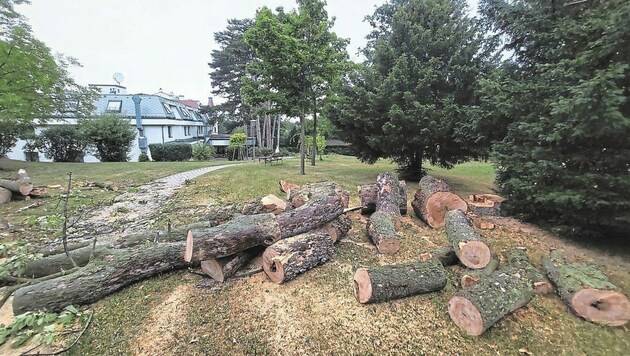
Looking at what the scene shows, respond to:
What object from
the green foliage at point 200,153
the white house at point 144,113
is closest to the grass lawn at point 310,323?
the green foliage at point 200,153

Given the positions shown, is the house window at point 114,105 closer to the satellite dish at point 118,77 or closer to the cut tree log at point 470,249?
the satellite dish at point 118,77

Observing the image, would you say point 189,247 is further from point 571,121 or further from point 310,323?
point 571,121

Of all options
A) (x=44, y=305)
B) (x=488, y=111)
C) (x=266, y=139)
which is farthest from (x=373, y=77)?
(x=266, y=139)

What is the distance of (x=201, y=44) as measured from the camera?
1096 inches

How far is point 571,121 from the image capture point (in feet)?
12.5

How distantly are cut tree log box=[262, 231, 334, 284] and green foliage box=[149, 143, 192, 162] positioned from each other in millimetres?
19218

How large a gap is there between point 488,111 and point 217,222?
5.85 metres

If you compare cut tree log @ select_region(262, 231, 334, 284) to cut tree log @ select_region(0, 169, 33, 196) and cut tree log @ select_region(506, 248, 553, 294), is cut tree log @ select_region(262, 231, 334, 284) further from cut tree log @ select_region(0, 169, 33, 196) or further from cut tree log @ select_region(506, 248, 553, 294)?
cut tree log @ select_region(0, 169, 33, 196)

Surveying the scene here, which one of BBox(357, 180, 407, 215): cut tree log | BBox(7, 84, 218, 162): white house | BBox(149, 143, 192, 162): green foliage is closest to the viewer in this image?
BBox(357, 180, 407, 215): cut tree log

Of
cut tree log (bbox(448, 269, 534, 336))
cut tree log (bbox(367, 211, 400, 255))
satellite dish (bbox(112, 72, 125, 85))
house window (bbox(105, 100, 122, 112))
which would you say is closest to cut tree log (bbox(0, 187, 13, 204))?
cut tree log (bbox(367, 211, 400, 255))

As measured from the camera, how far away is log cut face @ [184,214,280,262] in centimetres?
314

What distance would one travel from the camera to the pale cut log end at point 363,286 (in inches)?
110

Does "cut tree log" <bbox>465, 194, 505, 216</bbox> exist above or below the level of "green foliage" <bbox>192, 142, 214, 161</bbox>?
below

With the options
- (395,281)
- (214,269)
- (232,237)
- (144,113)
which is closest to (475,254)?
(395,281)
